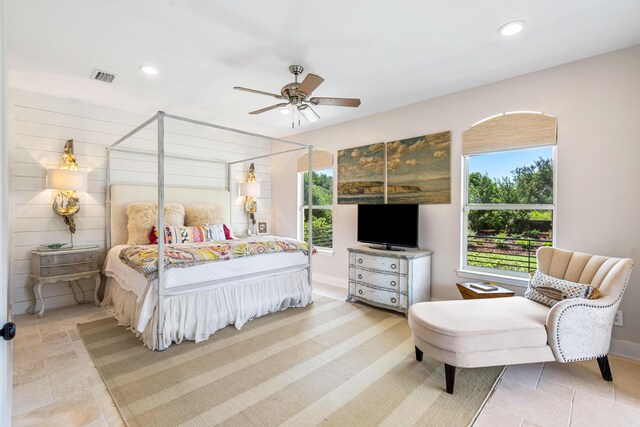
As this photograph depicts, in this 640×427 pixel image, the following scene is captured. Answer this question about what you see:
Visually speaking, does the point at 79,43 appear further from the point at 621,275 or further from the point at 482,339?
the point at 621,275

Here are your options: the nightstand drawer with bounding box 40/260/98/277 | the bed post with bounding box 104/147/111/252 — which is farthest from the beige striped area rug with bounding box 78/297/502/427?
the bed post with bounding box 104/147/111/252

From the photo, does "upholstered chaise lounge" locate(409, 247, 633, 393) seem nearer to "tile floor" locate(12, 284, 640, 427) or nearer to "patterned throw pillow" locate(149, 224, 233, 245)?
"tile floor" locate(12, 284, 640, 427)

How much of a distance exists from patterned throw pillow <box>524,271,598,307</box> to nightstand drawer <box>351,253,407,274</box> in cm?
123

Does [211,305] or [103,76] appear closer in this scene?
[211,305]

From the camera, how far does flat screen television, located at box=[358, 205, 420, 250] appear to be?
3.70m

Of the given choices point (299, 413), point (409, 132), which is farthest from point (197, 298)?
point (409, 132)

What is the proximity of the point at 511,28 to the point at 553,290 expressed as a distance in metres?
2.10

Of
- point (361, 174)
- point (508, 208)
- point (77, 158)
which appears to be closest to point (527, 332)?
point (508, 208)

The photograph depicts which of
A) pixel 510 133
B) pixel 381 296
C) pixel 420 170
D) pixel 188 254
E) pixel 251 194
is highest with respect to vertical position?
pixel 510 133

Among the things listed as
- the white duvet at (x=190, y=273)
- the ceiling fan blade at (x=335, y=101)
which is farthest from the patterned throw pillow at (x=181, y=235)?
the ceiling fan blade at (x=335, y=101)

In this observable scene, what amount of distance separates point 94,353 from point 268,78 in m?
3.02

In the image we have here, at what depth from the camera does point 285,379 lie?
2.21 metres

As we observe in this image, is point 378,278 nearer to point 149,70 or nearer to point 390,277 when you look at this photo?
point 390,277

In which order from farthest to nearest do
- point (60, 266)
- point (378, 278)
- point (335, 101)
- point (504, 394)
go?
point (378, 278) → point (60, 266) → point (335, 101) → point (504, 394)
